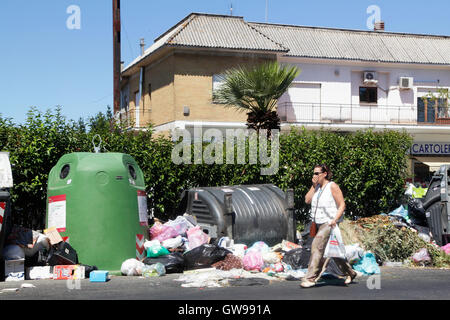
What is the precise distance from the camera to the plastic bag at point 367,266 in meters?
10.1

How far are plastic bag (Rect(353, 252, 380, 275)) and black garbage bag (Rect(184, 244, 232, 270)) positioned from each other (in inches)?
87.9

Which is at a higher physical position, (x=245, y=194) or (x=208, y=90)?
(x=208, y=90)

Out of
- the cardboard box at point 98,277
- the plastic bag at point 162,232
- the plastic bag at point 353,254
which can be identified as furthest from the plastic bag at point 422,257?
the cardboard box at point 98,277

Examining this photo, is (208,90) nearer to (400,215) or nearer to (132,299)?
(400,215)

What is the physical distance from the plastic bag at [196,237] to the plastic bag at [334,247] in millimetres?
3072

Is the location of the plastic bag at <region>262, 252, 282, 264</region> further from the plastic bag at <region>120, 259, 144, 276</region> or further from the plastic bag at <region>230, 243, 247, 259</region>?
the plastic bag at <region>120, 259, 144, 276</region>

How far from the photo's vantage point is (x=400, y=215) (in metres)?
13.6

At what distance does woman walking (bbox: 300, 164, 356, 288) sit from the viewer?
8.40 m

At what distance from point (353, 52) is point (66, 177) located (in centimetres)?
2257

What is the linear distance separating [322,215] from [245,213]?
321cm

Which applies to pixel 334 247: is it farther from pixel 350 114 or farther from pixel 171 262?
pixel 350 114

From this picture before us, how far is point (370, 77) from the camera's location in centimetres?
2984

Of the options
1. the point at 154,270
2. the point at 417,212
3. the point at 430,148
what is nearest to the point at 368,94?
the point at 430,148

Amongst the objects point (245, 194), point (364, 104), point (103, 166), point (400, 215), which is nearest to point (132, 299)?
point (103, 166)
